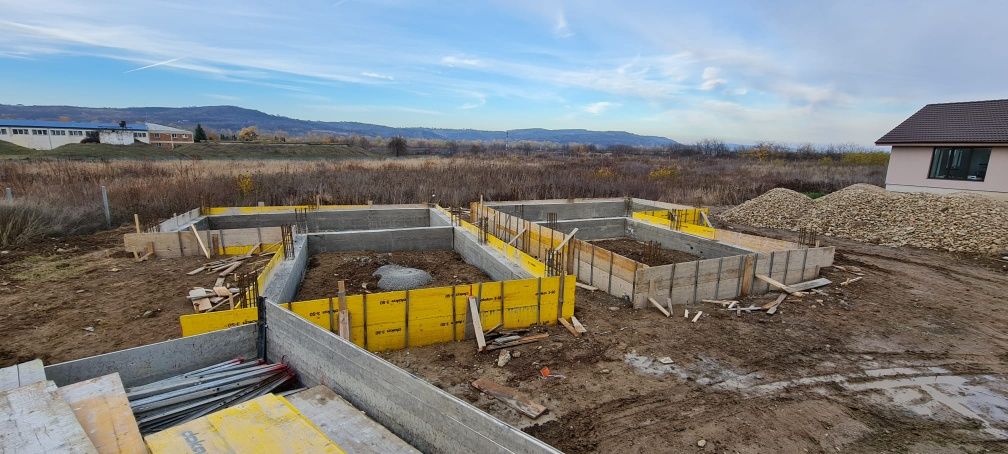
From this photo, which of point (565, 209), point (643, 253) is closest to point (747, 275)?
point (643, 253)

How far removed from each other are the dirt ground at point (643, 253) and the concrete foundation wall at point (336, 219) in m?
4.74

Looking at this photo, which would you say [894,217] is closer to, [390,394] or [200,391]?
[390,394]

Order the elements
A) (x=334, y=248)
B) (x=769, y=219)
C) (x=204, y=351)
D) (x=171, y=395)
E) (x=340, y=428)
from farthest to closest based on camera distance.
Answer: (x=769, y=219) < (x=334, y=248) < (x=204, y=351) < (x=171, y=395) < (x=340, y=428)

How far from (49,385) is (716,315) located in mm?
6897

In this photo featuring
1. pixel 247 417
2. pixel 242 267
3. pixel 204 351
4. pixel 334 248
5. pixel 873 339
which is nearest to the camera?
pixel 247 417

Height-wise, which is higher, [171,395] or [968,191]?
[968,191]

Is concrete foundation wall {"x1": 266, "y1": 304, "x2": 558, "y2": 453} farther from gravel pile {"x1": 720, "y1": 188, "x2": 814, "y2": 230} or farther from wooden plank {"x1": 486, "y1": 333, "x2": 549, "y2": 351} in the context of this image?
gravel pile {"x1": 720, "y1": 188, "x2": 814, "y2": 230}

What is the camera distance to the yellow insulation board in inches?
190

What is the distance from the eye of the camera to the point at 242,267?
8047mm

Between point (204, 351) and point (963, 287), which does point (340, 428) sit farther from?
point (963, 287)

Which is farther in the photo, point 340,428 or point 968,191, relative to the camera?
point 968,191

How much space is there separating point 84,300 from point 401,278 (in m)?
4.39

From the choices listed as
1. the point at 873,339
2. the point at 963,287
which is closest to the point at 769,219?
the point at 963,287

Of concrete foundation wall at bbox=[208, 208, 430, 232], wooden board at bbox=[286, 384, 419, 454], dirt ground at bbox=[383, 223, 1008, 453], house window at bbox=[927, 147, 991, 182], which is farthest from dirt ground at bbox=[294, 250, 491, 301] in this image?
house window at bbox=[927, 147, 991, 182]
